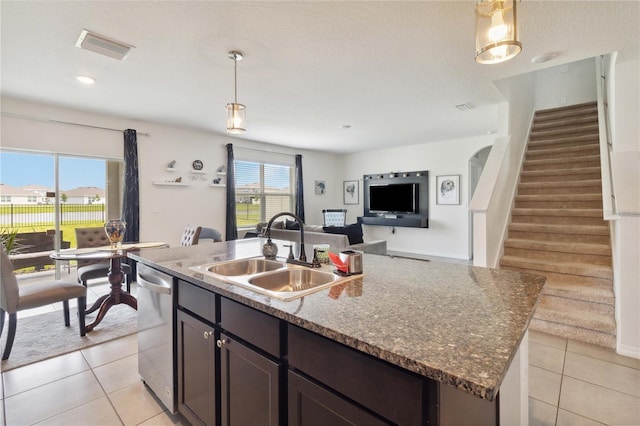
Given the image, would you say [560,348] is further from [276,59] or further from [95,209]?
[95,209]

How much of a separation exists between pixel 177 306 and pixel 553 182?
15.5ft

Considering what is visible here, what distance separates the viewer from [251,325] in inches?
46.6

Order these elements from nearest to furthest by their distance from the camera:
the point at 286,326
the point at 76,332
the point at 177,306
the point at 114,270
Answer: the point at 286,326 < the point at 177,306 < the point at 76,332 < the point at 114,270

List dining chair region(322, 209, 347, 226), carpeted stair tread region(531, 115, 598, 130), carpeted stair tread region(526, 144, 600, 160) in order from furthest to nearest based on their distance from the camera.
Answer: dining chair region(322, 209, 347, 226) → carpeted stair tread region(531, 115, 598, 130) → carpeted stair tread region(526, 144, 600, 160)

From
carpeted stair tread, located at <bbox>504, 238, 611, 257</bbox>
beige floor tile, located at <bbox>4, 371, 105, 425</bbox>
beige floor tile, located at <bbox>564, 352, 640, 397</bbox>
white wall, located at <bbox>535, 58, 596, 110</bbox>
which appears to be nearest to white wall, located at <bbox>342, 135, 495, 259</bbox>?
white wall, located at <bbox>535, 58, 596, 110</bbox>

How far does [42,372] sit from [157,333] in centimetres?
122

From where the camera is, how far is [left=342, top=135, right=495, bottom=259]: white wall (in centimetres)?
608

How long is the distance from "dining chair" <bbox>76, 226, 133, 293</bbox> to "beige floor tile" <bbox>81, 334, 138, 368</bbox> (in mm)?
1008

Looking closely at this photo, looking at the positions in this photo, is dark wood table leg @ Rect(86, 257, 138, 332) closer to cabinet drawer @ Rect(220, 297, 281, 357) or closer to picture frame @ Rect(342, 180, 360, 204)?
cabinet drawer @ Rect(220, 297, 281, 357)

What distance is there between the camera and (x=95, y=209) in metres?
4.43

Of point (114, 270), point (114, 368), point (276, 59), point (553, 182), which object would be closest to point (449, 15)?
point (276, 59)

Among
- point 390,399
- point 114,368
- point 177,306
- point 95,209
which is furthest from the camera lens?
point 95,209

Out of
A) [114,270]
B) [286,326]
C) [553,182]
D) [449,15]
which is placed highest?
[449,15]

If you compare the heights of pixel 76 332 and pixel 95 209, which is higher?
pixel 95 209
